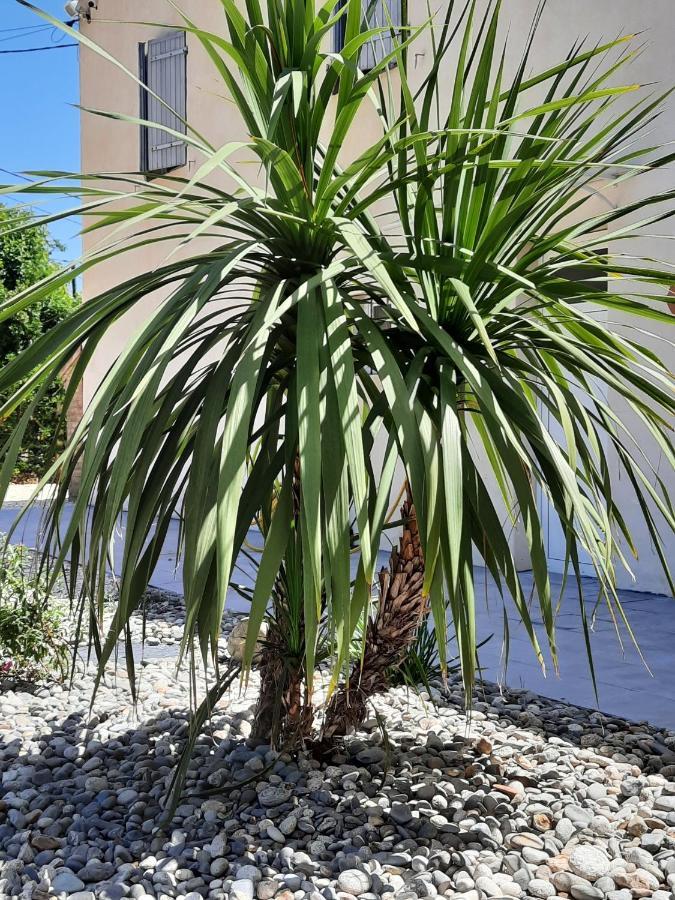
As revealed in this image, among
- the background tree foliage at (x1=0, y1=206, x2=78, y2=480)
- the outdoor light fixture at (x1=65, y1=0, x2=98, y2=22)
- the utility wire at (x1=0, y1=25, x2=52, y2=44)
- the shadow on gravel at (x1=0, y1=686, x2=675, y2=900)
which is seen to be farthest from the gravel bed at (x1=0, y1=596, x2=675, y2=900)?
the utility wire at (x1=0, y1=25, x2=52, y2=44)

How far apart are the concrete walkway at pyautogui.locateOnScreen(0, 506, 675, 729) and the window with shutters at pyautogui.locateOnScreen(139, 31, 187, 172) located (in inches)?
203

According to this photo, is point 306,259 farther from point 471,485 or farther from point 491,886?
point 491,886

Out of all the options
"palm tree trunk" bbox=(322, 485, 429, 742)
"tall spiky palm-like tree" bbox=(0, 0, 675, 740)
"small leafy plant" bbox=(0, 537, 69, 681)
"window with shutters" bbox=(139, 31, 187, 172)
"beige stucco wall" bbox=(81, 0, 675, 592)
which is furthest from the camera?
"window with shutters" bbox=(139, 31, 187, 172)

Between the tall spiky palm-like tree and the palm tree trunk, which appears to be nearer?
the tall spiky palm-like tree

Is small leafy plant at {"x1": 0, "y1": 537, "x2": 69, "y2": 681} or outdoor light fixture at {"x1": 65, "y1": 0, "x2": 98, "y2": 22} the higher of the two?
outdoor light fixture at {"x1": 65, "y1": 0, "x2": 98, "y2": 22}

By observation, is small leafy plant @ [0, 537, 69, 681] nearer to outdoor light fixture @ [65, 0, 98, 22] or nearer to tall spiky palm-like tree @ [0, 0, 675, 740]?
tall spiky palm-like tree @ [0, 0, 675, 740]

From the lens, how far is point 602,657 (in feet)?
12.7

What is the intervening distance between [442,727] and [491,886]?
2.73ft

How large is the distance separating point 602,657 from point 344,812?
2.20 metres

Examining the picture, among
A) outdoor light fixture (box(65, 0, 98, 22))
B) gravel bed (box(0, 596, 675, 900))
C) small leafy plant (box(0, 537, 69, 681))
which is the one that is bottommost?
gravel bed (box(0, 596, 675, 900))

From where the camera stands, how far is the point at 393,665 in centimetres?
217

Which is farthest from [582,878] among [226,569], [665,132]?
[665,132]

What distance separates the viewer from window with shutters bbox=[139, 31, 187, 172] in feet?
28.8

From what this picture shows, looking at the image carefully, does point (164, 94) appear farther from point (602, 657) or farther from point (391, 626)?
point (391, 626)
